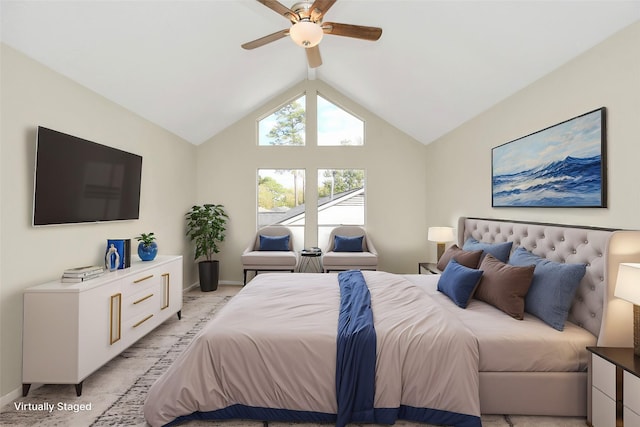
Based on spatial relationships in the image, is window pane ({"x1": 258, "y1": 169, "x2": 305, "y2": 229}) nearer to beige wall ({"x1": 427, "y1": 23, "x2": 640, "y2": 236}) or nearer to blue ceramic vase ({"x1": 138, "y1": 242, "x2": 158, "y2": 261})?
blue ceramic vase ({"x1": 138, "y1": 242, "x2": 158, "y2": 261})

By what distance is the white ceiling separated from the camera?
2.23 meters

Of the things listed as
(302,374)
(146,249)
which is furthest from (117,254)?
(302,374)

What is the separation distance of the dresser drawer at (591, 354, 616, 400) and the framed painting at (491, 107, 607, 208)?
994 millimetres

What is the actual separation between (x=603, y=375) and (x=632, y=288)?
0.50m

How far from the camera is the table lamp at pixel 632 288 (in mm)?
1604

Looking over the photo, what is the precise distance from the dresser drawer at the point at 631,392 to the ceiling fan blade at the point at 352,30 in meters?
2.64

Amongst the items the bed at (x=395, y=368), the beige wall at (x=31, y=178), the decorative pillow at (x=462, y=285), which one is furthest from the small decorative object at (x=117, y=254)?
the decorative pillow at (x=462, y=285)

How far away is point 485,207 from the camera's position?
3.61m

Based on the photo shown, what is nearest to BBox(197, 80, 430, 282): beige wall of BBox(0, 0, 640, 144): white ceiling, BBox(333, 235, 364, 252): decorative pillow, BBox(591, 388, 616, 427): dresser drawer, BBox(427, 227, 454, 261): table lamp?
BBox(333, 235, 364, 252): decorative pillow

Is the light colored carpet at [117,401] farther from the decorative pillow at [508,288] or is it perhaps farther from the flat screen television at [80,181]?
the flat screen television at [80,181]

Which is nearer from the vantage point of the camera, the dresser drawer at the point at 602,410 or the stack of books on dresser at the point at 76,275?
the dresser drawer at the point at 602,410

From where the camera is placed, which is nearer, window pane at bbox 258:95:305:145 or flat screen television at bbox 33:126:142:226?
flat screen television at bbox 33:126:142:226

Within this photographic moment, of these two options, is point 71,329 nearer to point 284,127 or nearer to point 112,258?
point 112,258

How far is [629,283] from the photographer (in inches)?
64.7
